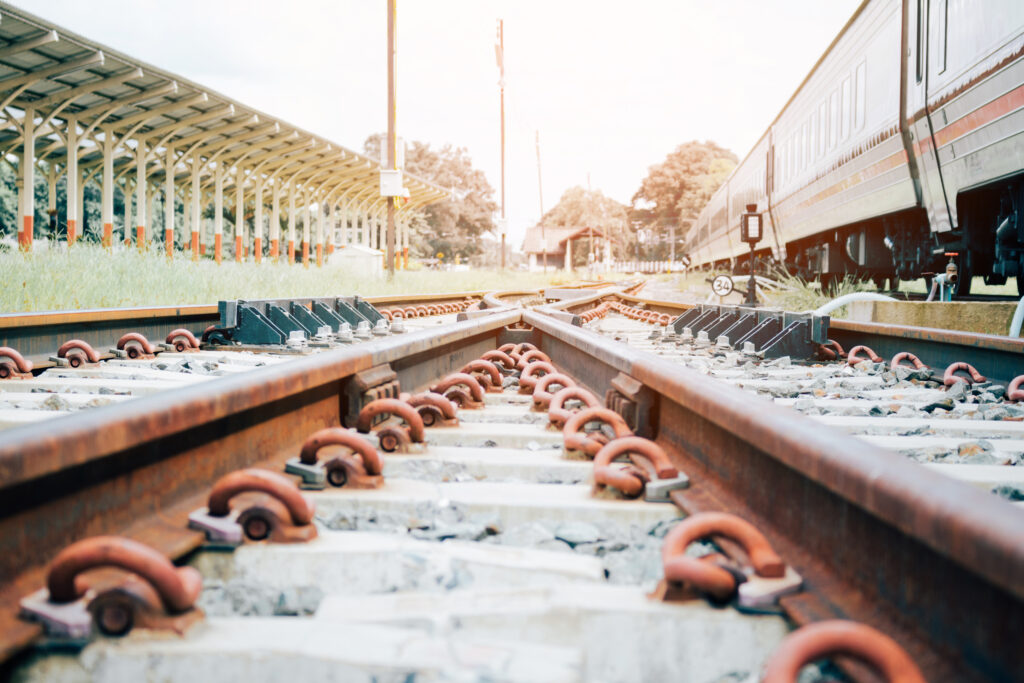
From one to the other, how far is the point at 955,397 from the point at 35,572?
3.82 metres

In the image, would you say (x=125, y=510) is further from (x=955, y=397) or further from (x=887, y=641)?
(x=955, y=397)

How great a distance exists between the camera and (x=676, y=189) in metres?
110

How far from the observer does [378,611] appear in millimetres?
1287

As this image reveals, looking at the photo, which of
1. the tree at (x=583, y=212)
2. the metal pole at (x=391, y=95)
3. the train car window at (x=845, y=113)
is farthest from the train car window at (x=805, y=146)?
the tree at (x=583, y=212)

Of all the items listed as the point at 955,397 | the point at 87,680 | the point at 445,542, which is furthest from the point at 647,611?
the point at 955,397

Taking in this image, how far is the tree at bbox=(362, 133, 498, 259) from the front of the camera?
78062mm

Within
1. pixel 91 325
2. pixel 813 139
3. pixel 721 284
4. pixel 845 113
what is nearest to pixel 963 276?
pixel 845 113

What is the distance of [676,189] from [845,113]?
103468 mm

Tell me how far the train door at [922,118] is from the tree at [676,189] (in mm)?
93181

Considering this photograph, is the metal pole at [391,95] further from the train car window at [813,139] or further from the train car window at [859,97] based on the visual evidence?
the train car window at [859,97]

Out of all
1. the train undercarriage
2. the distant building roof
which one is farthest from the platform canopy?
the distant building roof

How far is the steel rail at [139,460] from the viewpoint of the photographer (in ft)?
4.27

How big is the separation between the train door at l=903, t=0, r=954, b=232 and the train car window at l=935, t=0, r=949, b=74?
207mm

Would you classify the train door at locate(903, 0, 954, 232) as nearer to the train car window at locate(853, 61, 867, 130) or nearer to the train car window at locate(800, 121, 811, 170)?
the train car window at locate(853, 61, 867, 130)
